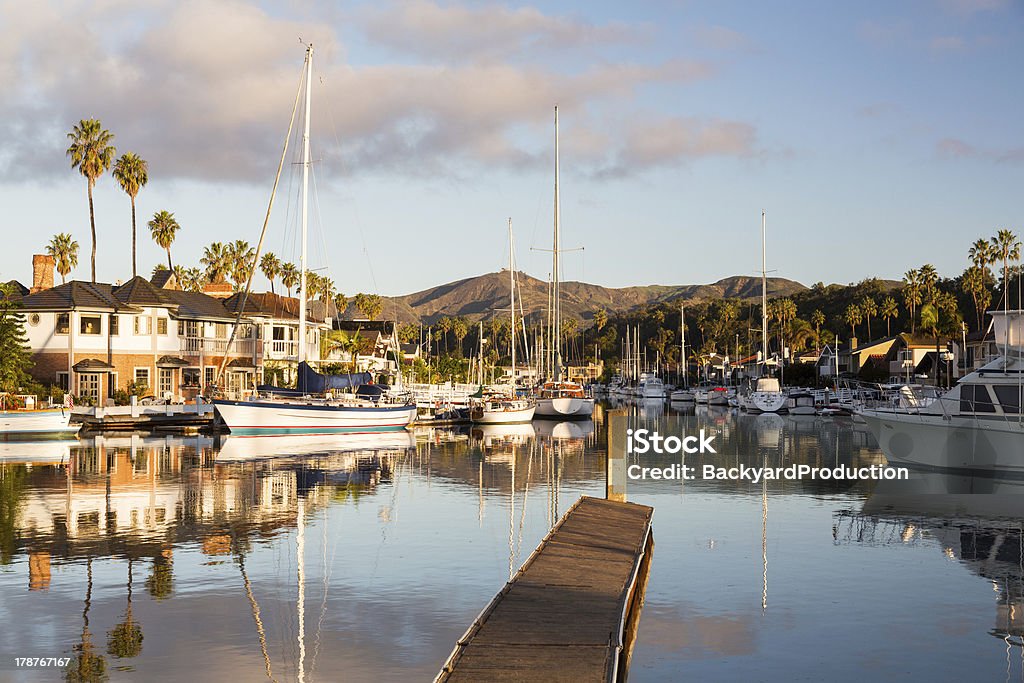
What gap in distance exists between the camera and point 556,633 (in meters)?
12.4

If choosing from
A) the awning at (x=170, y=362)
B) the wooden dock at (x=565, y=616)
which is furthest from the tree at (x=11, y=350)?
the wooden dock at (x=565, y=616)

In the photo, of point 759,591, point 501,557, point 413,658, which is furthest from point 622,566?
point 413,658

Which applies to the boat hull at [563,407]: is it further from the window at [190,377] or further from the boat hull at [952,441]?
the boat hull at [952,441]

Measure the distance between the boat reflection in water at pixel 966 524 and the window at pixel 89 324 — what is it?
172 ft

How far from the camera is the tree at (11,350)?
197ft

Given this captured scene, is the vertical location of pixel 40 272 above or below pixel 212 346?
above

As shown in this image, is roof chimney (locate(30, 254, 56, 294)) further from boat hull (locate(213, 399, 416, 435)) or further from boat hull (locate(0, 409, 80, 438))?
boat hull (locate(213, 399, 416, 435))

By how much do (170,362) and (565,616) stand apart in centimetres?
6338

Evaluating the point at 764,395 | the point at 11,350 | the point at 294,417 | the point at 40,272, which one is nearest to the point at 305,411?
the point at 294,417

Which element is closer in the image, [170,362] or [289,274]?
[170,362]

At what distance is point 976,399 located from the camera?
3381cm

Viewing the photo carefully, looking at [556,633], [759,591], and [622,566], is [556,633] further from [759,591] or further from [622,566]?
[759,591]

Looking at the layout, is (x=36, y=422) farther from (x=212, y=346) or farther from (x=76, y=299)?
(x=212, y=346)

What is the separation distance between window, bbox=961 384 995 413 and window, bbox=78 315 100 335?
177ft
